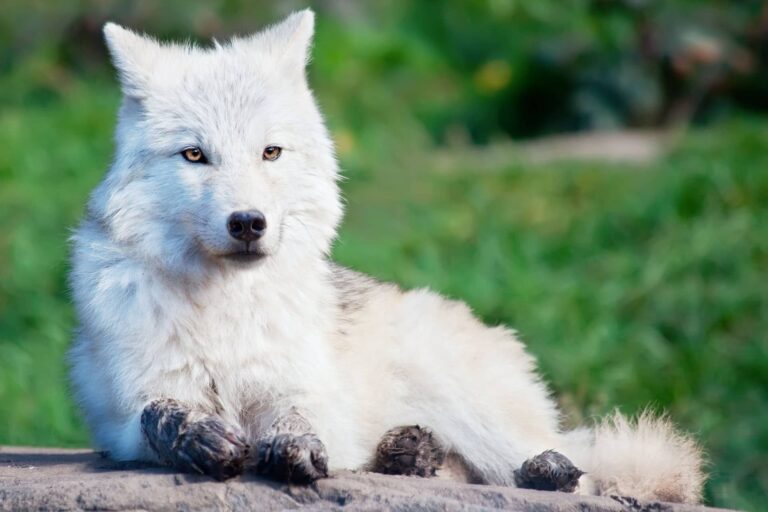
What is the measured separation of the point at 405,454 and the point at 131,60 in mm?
1895

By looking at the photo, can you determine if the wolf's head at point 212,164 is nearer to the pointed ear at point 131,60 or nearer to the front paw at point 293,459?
the pointed ear at point 131,60

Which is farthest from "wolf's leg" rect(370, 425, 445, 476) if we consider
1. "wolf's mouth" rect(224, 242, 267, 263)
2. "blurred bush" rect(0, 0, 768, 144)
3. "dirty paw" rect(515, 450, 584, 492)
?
"blurred bush" rect(0, 0, 768, 144)

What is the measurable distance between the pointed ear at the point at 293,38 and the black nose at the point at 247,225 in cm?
91

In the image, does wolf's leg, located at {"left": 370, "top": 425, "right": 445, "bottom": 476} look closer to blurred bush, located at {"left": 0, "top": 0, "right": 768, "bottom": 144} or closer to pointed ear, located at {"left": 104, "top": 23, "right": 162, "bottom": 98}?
pointed ear, located at {"left": 104, "top": 23, "right": 162, "bottom": 98}

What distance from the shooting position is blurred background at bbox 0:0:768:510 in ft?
25.7

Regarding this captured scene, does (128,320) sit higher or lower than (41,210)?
lower

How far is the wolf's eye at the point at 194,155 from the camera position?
4.27 m

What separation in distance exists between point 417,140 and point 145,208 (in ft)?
26.0

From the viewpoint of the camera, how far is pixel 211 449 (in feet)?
12.4

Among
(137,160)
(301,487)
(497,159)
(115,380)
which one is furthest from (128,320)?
(497,159)

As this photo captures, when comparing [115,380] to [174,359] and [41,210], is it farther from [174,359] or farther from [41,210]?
[41,210]

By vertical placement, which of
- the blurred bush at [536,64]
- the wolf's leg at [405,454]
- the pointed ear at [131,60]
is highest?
the blurred bush at [536,64]

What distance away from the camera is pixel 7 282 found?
8898 millimetres

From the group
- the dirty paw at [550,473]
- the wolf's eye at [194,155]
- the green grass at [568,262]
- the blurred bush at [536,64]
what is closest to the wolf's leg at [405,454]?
the dirty paw at [550,473]
